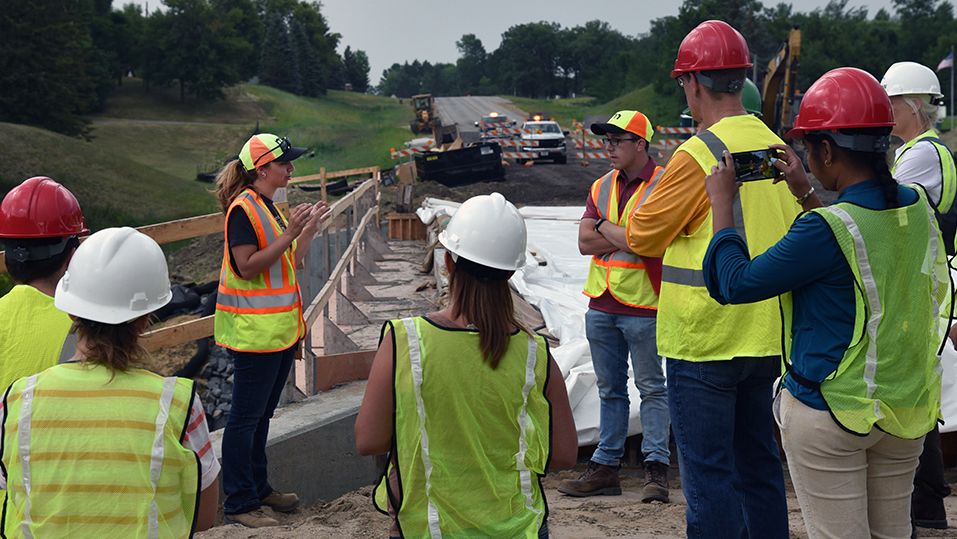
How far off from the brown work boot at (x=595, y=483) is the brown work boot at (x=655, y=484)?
170 mm

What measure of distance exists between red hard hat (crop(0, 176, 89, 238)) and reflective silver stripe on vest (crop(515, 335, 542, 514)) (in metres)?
1.62

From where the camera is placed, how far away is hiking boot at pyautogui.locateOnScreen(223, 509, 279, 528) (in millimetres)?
5148

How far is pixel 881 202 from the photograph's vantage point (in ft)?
9.70

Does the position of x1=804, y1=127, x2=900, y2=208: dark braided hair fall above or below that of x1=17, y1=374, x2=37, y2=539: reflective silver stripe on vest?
above

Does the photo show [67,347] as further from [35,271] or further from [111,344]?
[111,344]

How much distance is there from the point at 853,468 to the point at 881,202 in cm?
77

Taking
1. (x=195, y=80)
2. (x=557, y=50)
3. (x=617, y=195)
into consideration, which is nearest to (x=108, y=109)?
(x=195, y=80)

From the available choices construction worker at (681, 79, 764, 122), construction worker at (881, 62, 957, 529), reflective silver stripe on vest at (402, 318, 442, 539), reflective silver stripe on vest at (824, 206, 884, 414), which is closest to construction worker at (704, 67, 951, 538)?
reflective silver stripe on vest at (824, 206, 884, 414)

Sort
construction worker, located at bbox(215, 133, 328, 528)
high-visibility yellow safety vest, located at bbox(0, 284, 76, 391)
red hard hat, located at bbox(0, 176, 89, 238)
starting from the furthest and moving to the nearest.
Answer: construction worker, located at bbox(215, 133, 328, 528) < red hard hat, located at bbox(0, 176, 89, 238) < high-visibility yellow safety vest, located at bbox(0, 284, 76, 391)

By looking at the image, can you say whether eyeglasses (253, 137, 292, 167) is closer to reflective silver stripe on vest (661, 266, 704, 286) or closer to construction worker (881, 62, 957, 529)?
reflective silver stripe on vest (661, 266, 704, 286)

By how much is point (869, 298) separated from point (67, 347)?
2420 millimetres

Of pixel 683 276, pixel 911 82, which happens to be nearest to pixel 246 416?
pixel 683 276

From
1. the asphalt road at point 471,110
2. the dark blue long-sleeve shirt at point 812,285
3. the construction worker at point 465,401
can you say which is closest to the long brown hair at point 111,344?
the construction worker at point 465,401

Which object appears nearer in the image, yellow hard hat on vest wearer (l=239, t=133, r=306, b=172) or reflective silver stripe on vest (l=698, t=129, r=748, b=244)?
reflective silver stripe on vest (l=698, t=129, r=748, b=244)
